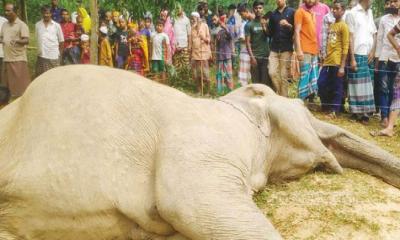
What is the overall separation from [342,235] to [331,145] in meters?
1.08

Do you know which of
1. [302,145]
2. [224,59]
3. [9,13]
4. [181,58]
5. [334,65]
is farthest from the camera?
[181,58]

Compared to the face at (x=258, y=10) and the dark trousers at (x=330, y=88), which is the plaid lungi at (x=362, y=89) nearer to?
the dark trousers at (x=330, y=88)

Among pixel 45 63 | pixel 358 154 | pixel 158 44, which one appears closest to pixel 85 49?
pixel 45 63

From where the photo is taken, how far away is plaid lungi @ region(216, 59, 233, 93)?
35.0ft

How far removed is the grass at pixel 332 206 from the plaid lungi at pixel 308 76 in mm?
4375

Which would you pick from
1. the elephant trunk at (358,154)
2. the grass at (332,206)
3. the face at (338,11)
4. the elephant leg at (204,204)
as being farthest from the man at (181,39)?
the elephant leg at (204,204)

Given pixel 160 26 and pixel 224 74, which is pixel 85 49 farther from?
pixel 224 74

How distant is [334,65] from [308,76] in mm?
528

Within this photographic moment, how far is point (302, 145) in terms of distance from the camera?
13.0 ft

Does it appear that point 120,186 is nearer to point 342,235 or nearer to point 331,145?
point 342,235

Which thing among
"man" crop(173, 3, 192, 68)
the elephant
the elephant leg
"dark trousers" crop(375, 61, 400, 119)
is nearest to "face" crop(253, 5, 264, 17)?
"dark trousers" crop(375, 61, 400, 119)

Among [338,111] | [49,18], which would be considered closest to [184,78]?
[49,18]

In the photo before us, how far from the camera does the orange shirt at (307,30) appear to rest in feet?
27.2

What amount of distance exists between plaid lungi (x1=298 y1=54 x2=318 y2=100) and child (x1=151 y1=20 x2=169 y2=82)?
12.3 feet
